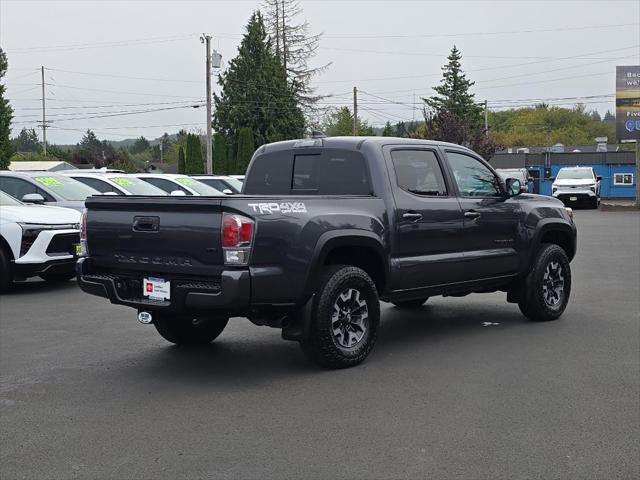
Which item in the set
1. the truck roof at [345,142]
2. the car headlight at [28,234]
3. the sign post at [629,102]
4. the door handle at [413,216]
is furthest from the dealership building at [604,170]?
the door handle at [413,216]

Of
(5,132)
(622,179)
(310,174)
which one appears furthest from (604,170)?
(310,174)

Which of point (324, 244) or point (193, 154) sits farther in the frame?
point (193, 154)

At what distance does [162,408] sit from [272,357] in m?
1.75

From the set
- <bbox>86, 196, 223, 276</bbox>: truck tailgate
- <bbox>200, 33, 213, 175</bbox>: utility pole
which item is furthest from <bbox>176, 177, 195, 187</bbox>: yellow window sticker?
<bbox>200, 33, 213, 175</bbox>: utility pole

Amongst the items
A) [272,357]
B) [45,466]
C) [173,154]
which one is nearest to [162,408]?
[45,466]

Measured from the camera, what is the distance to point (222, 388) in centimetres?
601

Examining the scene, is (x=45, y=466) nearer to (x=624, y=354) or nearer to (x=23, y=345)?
(x=23, y=345)

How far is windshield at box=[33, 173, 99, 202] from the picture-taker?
13259 mm

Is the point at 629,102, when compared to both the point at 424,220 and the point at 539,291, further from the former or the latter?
the point at 424,220

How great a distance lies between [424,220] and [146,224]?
2.52 m

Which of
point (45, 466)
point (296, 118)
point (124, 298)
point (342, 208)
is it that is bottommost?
point (45, 466)

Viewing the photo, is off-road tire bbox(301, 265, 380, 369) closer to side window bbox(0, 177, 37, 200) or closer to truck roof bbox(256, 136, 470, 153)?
truck roof bbox(256, 136, 470, 153)

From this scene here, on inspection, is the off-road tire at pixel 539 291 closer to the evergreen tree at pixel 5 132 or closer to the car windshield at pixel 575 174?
the evergreen tree at pixel 5 132

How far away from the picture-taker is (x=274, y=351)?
24.0ft
